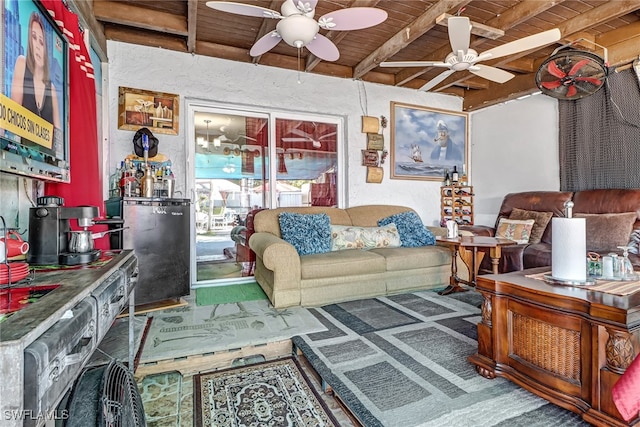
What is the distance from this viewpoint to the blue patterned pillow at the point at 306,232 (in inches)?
126

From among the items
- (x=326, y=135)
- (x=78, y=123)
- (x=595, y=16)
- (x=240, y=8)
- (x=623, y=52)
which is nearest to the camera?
(x=78, y=123)

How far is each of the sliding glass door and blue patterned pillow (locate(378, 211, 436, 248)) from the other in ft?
3.72

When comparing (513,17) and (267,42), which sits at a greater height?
(513,17)

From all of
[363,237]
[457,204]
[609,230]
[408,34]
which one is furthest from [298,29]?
[457,204]

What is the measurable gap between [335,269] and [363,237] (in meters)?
0.78

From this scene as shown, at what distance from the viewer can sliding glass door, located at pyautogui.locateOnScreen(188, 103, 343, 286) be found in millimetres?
3729

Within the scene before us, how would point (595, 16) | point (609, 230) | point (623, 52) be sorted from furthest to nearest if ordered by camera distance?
1. point (623, 52)
2. point (609, 230)
3. point (595, 16)

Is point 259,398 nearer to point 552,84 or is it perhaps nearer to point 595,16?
point 552,84

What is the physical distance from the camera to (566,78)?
2.76 m

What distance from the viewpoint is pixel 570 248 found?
158cm

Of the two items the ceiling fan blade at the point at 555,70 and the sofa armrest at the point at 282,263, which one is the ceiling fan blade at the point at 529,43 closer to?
the ceiling fan blade at the point at 555,70

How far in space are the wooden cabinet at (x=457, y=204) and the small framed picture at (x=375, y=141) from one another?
1.36m

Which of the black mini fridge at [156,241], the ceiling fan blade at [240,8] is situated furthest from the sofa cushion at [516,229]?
the black mini fridge at [156,241]

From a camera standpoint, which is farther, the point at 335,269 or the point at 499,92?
the point at 499,92
